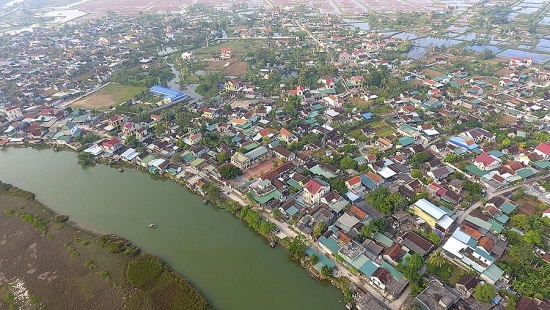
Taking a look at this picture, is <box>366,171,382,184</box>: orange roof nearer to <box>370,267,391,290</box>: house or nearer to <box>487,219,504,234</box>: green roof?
<box>487,219,504,234</box>: green roof

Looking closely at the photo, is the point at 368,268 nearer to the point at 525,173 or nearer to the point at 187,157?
the point at 525,173

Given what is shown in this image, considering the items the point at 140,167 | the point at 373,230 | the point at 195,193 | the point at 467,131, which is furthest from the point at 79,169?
the point at 467,131

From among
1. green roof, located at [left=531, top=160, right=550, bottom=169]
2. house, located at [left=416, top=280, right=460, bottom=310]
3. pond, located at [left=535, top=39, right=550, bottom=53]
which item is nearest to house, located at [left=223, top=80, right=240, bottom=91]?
green roof, located at [left=531, top=160, right=550, bottom=169]

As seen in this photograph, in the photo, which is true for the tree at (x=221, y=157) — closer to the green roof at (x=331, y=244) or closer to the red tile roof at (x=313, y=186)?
the red tile roof at (x=313, y=186)

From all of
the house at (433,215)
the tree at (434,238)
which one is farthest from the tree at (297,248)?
the house at (433,215)

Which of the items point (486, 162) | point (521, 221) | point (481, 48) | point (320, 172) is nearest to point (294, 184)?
point (320, 172)
